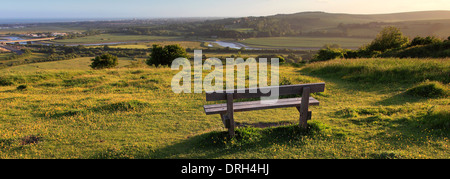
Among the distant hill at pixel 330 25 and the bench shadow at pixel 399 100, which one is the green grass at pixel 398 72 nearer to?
the bench shadow at pixel 399 100

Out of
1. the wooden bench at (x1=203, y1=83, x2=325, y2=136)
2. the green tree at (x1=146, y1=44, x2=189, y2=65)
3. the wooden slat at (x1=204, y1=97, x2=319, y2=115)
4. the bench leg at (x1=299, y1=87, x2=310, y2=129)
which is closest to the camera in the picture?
the wooden bench at (x1=203, y1=83, x2=325, y2=136)

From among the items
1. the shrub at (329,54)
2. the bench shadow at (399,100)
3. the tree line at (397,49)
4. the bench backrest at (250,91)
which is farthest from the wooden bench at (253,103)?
the shrub at (329,54)

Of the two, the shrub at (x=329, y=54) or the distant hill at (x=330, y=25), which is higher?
the distant hill at (x=330, y=25)

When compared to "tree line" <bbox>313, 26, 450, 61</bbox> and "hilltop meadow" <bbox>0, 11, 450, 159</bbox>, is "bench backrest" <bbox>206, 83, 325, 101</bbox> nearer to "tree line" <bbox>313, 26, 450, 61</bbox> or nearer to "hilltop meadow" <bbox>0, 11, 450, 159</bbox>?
"hilltop meadow" <bbox>0, 11, 450, 159</bbox>

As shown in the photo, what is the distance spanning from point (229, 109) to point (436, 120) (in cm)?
557

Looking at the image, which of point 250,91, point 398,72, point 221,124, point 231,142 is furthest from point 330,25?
point 231,142

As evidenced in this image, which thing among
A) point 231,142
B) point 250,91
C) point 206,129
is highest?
point 250,91

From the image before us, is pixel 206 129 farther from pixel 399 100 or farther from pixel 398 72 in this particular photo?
pixel 398 72

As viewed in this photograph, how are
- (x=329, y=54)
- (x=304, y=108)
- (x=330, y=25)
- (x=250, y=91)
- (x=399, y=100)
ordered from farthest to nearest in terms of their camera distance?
1. (x=330, y=25)
2. (x=329, y=54)
3. (x=399, y=100)
4. (x=304, y=108)
5. (x=250, y=91)

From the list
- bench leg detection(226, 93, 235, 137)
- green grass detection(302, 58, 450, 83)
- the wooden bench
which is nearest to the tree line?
green grass detection(302, 58, 450, 83)

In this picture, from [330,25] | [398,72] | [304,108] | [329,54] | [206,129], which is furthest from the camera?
[330,25]
